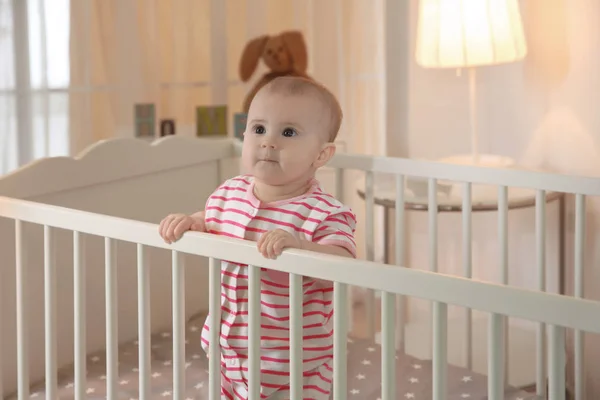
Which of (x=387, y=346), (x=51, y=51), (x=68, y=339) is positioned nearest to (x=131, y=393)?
(x=68, y=339)

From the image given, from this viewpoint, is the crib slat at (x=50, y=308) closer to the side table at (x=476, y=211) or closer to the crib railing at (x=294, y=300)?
the crib railing at (x=294, y=300)

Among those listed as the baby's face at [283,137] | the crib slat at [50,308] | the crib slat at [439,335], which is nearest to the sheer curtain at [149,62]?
the crib slat at [50,308]

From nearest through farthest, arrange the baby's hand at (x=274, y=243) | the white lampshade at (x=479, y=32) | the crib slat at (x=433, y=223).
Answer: the baby's hand at (x=274, y=243)
the crib slat at (x=433, y=223)
the white lampshade at (x=479, y=32)

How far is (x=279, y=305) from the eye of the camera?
4.93 feet

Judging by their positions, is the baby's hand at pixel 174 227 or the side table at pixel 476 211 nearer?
the baby's hand at pixel 174 227

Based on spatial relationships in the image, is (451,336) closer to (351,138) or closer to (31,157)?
(351,138)

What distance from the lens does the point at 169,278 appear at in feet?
6.99

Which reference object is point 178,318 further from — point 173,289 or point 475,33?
point 475,33

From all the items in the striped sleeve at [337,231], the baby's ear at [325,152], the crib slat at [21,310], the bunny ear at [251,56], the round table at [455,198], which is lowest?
the crib slat at [21,310]

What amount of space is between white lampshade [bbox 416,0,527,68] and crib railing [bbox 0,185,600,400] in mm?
1106

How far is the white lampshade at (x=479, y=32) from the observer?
2.33 meters

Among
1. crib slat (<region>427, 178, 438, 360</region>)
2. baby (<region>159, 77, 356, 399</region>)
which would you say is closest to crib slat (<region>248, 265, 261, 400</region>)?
baby (<region>159, 77, 356, 399</region>)

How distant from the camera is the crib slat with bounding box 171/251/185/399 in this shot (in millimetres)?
1447

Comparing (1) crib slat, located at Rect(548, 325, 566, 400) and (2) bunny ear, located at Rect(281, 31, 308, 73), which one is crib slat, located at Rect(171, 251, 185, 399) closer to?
(1) crib slat, located at Rect(548, 325, 566, 400)
